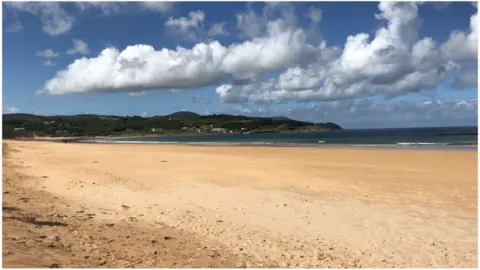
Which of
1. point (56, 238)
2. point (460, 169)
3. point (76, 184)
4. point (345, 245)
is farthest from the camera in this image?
point (460, 169)

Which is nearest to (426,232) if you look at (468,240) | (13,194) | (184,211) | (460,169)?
(468,240)

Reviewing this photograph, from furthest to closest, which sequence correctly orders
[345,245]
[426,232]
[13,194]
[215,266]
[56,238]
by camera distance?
[13,194]
[426,232]
[345,245]
[56,238]
[215,266]

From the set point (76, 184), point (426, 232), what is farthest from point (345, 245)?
point (76, 184)

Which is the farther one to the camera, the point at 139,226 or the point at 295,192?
the point at 295,192

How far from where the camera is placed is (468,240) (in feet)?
Result: 29.8

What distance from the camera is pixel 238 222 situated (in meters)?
10.6

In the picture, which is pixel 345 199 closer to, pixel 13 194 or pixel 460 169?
pixel 13 194

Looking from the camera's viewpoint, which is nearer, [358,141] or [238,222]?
[238,222]

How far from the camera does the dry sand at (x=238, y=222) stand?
7.69m

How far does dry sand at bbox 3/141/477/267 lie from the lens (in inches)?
303

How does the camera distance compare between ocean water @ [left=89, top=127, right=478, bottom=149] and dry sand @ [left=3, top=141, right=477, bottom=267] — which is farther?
ocean water @ [left=89, top=127, right=478, bottom=149]

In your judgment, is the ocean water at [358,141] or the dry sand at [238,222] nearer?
the dry sand at [238,222]

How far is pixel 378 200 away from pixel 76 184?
12362 millimetres

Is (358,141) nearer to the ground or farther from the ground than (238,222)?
farther from the ground
